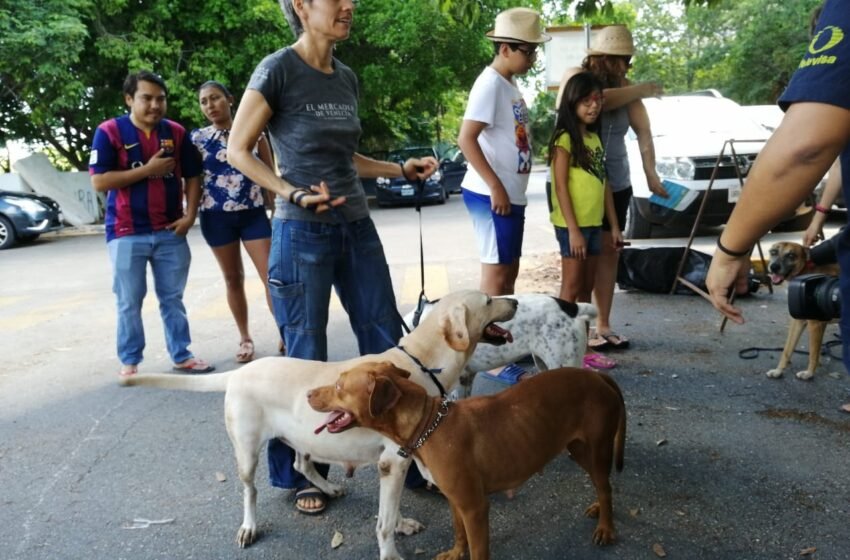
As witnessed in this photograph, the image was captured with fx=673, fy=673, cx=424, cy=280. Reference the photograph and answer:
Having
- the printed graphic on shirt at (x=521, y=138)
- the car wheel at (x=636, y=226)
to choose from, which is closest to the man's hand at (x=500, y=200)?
the printed graphic on shirt at (x=521, y=138)

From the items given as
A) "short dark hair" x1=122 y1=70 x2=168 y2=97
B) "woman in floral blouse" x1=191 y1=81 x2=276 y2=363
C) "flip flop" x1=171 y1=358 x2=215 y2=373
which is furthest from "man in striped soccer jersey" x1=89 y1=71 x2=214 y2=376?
"flip flop" x1=171 y1=358 x2=215 y2=373

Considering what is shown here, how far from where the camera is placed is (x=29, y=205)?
14617mm

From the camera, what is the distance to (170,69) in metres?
17.7

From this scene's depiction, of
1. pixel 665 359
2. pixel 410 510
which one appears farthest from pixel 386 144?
pixel 410 510

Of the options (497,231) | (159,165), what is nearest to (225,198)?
(159,165)

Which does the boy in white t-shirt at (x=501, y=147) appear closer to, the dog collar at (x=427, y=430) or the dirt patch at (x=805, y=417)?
the dirt patch at (x=805, y=417)

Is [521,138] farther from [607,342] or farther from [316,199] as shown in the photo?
[316,199]

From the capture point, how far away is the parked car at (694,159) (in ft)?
29.5

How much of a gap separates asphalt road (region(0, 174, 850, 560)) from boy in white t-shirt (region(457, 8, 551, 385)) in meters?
1.02

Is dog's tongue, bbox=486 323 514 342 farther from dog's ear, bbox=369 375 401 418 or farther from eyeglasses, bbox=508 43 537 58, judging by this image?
eyeglasses, bbox=508 43 537 58

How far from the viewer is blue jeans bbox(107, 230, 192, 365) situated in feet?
15.9

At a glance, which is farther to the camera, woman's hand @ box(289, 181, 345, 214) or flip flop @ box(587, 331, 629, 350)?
flip flop @ box(587, 331, 629, 350)

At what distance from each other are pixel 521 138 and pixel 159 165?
8.40 ft

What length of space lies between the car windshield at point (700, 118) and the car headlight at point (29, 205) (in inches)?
499
